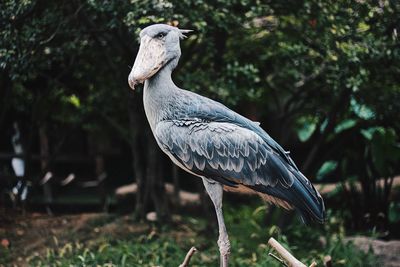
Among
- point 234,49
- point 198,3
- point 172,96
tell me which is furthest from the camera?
point 234,49

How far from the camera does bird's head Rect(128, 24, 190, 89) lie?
4449 mm

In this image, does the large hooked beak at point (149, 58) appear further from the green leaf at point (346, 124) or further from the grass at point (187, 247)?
the green leaf at point (346, 124)

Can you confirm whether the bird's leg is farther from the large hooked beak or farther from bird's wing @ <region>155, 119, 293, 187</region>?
the large hooked beak

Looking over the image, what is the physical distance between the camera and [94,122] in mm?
9234

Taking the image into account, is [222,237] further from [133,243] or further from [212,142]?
[133,243]

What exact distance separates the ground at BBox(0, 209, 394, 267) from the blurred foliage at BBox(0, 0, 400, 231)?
A: 127 centimetres

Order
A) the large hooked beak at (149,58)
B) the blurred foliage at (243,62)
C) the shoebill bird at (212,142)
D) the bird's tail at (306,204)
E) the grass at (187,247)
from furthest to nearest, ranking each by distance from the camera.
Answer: the grass at (187,247)
the blurred foliage at (243,62)
the bird's tail at (306,204)
the shoebill bird at (212,142)
the large hooked beak at (149,58)

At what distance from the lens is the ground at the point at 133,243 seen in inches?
253

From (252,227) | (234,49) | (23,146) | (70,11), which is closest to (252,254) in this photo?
(252,227)

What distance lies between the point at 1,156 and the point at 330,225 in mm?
4617

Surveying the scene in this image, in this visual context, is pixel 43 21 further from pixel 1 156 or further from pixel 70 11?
pixel 1 156

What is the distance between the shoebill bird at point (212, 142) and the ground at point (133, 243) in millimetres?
1570

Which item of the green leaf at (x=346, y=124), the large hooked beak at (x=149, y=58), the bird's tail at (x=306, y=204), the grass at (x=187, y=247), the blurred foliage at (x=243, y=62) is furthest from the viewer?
the green leaf at (x=346, y=124)

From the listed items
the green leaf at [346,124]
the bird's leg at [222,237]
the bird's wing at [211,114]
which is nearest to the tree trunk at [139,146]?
the green leaf at [346,124]
